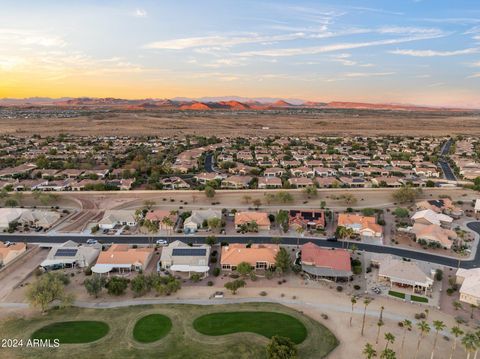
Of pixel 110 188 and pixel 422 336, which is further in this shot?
pixel 110 188

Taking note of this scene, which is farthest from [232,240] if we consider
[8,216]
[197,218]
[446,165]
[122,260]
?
[446,165]

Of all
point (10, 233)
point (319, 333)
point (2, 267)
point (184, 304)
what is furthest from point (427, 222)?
point (10, 233)

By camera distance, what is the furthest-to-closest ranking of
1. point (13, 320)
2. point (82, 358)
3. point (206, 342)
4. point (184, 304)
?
point (184, 304) < point (13, 320) < point (206, 342) < point (82, 358)

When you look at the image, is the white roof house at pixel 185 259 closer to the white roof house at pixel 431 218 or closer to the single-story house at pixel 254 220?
the single-story house at pixel 254 220

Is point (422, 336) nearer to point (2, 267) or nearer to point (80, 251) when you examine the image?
point (80, 251)

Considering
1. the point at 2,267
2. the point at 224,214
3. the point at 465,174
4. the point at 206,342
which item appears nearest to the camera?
the point at 206,342

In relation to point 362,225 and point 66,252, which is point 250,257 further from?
point 66,252

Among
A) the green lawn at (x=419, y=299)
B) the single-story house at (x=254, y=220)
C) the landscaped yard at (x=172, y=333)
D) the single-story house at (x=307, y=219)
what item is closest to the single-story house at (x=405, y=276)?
the green lawn at (x=419, y=299)
